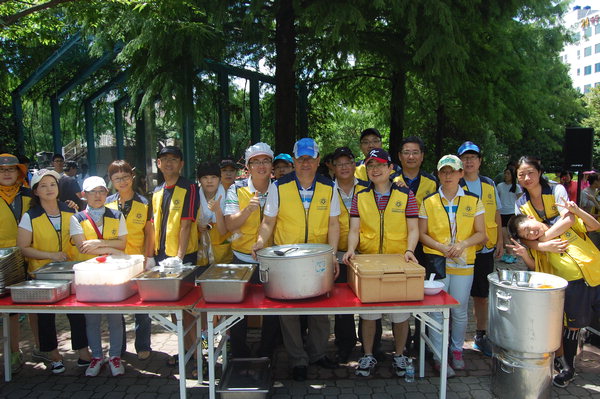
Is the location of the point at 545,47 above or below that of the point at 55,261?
above

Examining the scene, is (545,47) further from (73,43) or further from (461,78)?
(73,43)

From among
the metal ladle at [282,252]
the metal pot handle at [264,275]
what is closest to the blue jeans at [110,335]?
the metal pot handle at [264,275]

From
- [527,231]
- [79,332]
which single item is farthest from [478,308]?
[79,332]

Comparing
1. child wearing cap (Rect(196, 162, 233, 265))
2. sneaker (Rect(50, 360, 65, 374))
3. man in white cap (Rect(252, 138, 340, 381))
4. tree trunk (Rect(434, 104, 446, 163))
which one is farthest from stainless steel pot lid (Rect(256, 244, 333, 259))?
tree trunk (Rect(434, 104, 446, 163))

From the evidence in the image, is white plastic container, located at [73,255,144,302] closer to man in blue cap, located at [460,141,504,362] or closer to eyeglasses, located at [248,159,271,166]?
eyeglasses, located at [248,159,271,166]

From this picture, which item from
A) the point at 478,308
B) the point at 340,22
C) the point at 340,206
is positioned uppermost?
the point at 340,22

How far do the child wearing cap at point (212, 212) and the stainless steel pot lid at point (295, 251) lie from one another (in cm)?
94

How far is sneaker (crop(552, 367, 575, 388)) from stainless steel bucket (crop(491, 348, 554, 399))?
48 centimetres

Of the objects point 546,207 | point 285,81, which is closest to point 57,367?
point 546,207

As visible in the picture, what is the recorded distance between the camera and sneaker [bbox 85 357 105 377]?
396 cm

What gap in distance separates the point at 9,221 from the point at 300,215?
2825 mm

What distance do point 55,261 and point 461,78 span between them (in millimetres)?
5283

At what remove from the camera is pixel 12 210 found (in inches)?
166

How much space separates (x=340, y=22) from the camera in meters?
5.01
